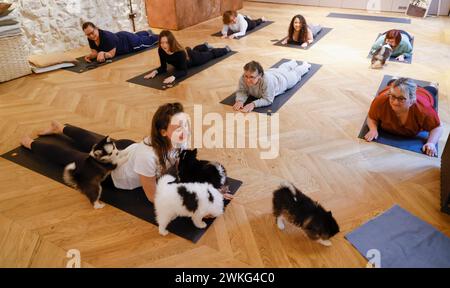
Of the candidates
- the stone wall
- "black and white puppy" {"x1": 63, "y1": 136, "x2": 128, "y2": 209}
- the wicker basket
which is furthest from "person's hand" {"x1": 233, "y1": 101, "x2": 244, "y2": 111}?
the stone wall

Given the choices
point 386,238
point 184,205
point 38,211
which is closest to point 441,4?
point 386,238

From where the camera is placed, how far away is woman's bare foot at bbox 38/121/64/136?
100 inches

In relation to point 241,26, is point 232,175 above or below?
below

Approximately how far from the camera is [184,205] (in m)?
1.59

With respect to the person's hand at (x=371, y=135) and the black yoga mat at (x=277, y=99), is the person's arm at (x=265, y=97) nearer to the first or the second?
the black yoga mat at (x=277, y=99)

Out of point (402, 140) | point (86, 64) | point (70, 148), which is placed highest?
point (86, 64)

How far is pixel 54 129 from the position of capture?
256 cm

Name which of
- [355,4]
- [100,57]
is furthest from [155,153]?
[355,4]

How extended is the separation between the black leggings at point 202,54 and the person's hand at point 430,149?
2.70m

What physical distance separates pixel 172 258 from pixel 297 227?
690 mm

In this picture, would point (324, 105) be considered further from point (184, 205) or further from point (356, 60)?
point (184, 205)

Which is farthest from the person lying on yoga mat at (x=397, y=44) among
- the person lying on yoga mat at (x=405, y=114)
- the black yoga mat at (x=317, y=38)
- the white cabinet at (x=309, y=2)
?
the white cabinet at (x=309, y=2)

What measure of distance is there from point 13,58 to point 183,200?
3347 mm

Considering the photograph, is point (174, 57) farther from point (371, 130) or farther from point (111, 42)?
point (371, 130)
